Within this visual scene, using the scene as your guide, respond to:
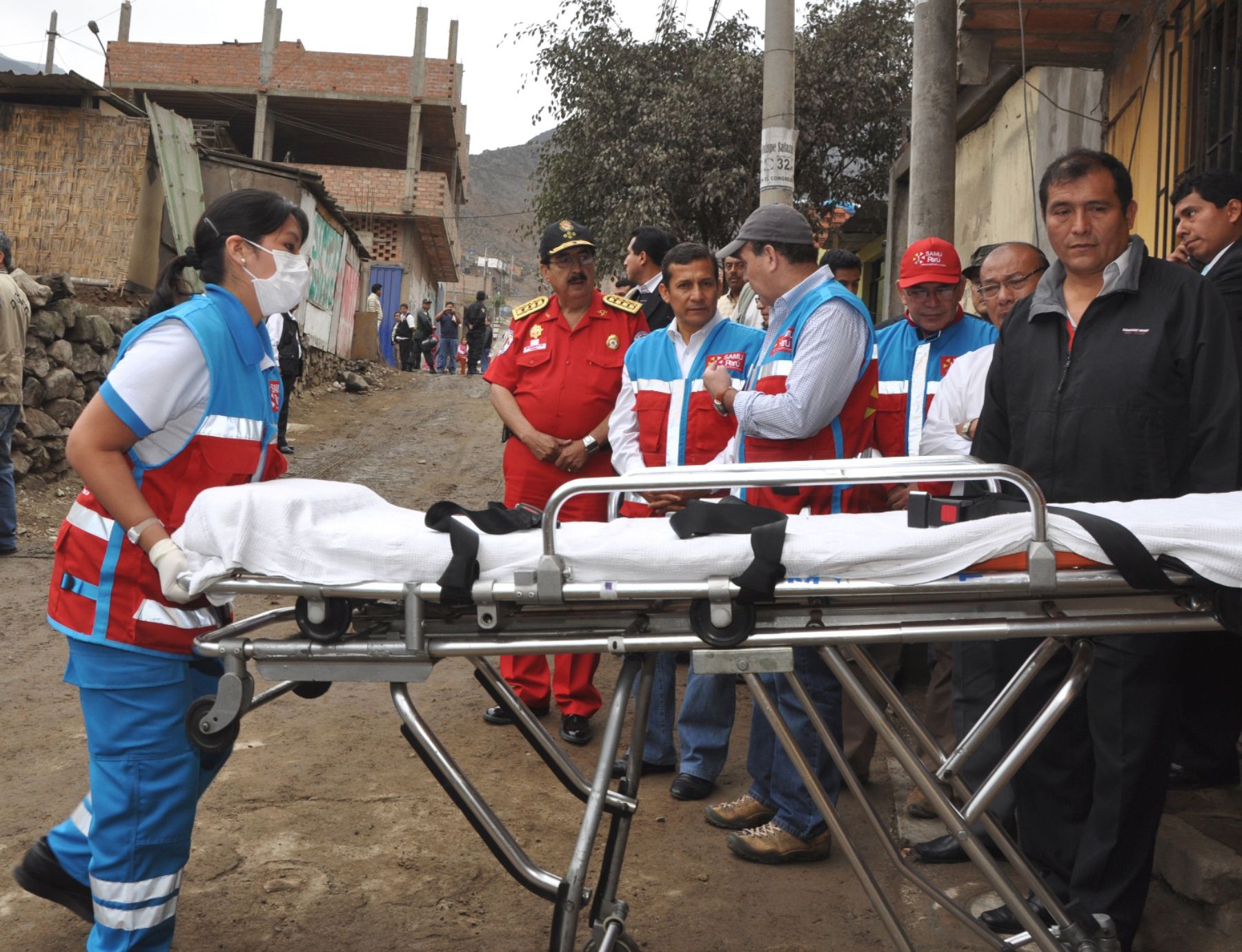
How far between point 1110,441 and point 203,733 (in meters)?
2.16

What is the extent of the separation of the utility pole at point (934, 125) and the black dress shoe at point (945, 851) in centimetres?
334

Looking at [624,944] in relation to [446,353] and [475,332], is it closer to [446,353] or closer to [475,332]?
[475,332]

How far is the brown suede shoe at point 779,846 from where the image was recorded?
11.4 feet

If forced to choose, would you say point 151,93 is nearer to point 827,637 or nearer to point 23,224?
point 23,224

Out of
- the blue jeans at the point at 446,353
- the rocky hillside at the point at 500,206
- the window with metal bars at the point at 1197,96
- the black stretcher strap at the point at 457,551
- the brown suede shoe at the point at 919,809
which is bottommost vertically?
the brown suede shoe at the point at 919,809

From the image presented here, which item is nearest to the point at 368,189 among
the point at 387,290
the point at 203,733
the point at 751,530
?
the point at 387,290

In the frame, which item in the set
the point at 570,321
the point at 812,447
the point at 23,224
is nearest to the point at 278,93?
the point at 23,224

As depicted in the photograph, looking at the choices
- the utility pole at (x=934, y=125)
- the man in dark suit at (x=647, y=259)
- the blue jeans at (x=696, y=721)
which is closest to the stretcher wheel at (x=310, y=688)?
the blue jeans at (x=696, y=721)

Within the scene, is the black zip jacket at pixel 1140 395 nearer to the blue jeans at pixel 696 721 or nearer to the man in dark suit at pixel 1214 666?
the man in dark suit at pixel 1214 666

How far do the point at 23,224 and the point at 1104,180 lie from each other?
11.5 meters

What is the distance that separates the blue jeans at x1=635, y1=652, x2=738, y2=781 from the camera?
3904mm

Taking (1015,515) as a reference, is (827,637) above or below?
below

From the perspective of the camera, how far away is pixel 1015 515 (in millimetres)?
2061

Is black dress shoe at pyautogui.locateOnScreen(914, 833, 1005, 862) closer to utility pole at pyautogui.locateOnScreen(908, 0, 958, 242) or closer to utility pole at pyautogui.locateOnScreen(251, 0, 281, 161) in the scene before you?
utility pole at pyautogui.locateOnScreen(908, 0, 958, 242)
